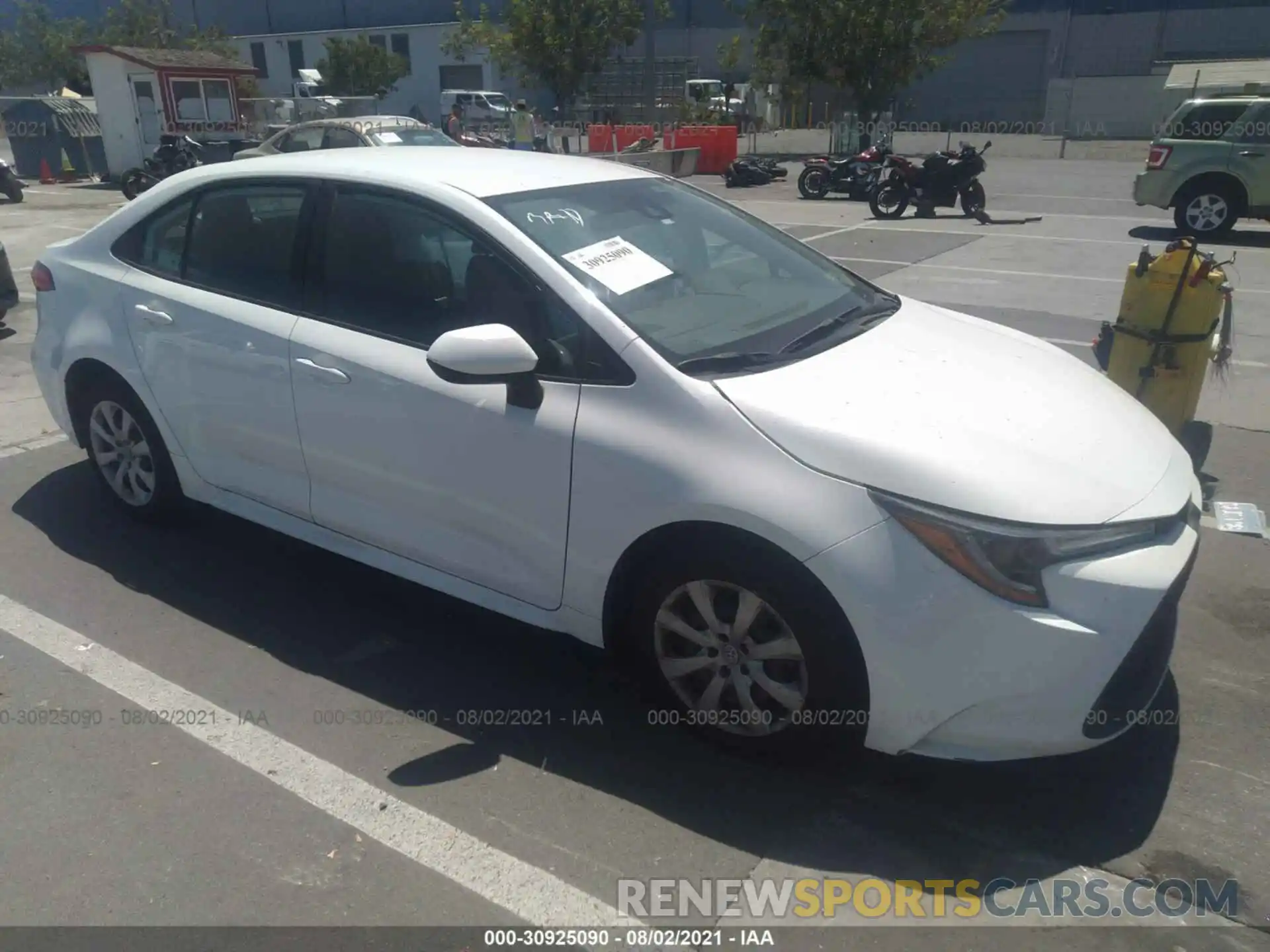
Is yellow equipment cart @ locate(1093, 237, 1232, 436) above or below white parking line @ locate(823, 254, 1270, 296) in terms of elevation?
above

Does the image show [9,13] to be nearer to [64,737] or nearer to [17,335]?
[17,335]

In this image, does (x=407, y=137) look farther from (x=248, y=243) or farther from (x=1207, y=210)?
(x=248, y=243)

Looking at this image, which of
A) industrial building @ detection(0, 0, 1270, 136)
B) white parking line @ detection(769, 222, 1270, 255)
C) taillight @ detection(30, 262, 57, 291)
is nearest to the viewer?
taillight @ detection(30, 262, 57, 291)

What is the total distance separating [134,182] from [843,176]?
1364 cm

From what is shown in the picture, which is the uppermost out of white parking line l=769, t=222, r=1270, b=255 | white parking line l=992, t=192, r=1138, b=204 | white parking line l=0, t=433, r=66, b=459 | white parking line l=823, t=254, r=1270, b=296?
white parking line l=0, t=433, r=66, b=459

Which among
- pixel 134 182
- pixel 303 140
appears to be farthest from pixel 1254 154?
pixel 134 182

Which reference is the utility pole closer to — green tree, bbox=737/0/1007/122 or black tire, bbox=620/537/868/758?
green tree, bbox=737/0/1007/122

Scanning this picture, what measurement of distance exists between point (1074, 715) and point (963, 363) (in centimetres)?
119

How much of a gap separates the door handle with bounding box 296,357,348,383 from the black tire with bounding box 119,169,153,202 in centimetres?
1871

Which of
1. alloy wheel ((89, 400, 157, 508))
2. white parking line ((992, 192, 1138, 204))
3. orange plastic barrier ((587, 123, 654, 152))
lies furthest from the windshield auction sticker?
orange plastic barrier ((587, 123, 654, 152))

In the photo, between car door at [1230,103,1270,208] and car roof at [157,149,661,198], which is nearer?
car roof at [157,149,661,198]

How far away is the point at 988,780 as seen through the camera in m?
3.03

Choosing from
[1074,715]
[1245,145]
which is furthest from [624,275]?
[1245,145]

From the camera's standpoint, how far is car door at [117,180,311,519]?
3758 millimetres
